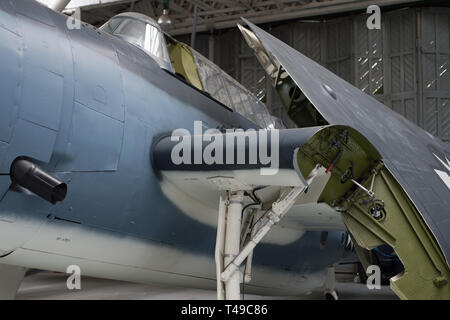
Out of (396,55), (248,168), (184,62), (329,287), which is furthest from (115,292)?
(396,55)

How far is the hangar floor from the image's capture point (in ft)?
28.6

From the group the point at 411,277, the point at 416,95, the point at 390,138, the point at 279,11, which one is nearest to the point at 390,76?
the point at 416,95

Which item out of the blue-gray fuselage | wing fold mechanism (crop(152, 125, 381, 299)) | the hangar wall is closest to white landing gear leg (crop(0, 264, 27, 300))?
the blue-gray fuselage

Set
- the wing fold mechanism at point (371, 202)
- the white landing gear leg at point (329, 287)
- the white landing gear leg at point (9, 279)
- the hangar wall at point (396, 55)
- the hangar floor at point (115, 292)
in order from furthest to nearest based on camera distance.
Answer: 1. the hangar wall at point (396, 55)
2. the hangar floor at point (115, 292)
3. the white landing gear leg at point (329, 287)
4. the white landing gear leg at point (9, 279)
5. the wing fold mechanism at point (371, 202)

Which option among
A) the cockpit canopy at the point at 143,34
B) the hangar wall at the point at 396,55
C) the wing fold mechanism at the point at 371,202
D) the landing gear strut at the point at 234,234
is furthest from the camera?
the hangar wall at the point at 396,55

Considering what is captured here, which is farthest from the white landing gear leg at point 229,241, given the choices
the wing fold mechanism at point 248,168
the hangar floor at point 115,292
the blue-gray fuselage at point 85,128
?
the hangar floor at point 115,292

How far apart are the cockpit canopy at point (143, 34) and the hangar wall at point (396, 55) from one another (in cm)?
1293

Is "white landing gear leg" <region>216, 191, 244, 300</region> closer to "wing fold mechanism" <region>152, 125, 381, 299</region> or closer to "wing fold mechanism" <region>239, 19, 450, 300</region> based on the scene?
"wing fold mechanism" <region>152, 125, 381, 299</region>

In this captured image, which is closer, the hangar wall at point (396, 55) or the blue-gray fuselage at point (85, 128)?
the blue-gray fuselage at point (85, 128)

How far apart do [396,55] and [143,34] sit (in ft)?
45.1

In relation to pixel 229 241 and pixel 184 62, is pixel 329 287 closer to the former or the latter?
pixel 184 62

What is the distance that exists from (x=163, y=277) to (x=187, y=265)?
0.22 metres

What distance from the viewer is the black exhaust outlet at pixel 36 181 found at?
7.57ft

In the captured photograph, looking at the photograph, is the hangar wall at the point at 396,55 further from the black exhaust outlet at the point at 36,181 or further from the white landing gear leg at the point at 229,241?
the black exhaust outlet at the point at 36,181
